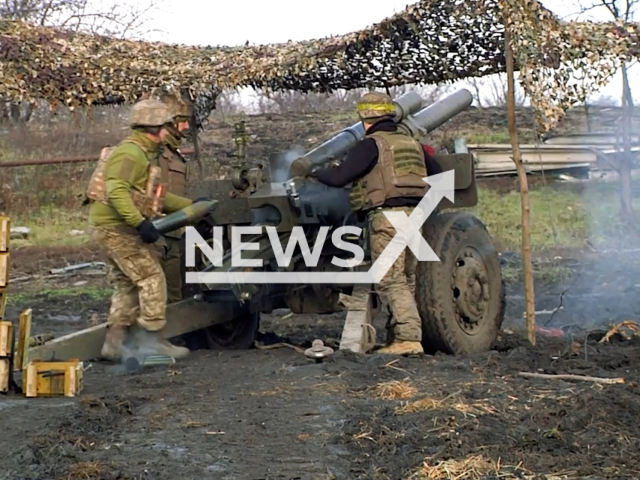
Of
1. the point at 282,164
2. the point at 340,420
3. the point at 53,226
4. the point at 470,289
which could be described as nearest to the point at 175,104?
the point at 282,164

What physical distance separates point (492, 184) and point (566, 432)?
1352cm

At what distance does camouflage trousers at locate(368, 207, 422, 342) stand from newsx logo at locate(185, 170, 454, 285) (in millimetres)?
37

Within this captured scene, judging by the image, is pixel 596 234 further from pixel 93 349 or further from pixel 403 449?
pixel 403 449

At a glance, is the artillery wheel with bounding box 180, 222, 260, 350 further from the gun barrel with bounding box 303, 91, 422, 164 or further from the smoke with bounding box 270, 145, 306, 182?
the gun barrel with bounding box 303, 91, 422, 164

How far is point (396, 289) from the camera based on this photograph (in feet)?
23.2

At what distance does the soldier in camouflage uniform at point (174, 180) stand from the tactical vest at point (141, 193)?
544 mm

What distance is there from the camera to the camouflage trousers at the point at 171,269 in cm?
777

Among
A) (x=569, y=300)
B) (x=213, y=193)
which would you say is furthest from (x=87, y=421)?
(x=569, y=300)

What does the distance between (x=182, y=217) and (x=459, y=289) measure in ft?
6.91

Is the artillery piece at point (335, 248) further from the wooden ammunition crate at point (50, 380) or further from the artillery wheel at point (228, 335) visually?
the wooden ammunition crate at point (50, 380)

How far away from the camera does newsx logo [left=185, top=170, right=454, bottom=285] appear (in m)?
7.11

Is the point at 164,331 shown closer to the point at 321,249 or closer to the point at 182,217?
the point at 182,217

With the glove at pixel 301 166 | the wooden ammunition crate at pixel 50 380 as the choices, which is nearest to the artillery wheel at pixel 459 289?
the glove at pixel 301 166

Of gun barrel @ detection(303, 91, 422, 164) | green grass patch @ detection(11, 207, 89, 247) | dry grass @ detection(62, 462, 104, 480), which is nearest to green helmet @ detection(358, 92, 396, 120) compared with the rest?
gun barrel @ detection(303, 91, 422, 164)
